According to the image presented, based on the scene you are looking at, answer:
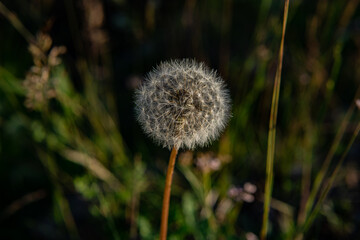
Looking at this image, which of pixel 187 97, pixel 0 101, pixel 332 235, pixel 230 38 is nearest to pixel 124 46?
pixel 230 38

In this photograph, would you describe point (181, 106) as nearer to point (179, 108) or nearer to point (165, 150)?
point (179, 108)

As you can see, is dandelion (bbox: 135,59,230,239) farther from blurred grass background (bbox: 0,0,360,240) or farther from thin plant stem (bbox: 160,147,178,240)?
blurred grass background (bbox: 0,0,360,240)

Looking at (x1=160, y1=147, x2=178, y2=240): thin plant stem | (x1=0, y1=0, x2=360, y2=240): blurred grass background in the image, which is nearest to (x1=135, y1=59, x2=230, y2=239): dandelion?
(x1=160, y1=147, x2=178, y2=240): thin plant stem

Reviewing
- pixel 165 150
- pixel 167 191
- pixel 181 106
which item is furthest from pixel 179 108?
pixel 165 150

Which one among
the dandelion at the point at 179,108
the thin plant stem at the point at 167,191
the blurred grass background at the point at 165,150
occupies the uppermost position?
the blurred grass background at the point at 165,150

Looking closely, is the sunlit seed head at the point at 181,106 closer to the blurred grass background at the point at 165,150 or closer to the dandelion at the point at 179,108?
the dandelion at the point at 179,108

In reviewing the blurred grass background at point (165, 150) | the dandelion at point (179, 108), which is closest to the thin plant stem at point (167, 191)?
the dandelion at point (179, 108)

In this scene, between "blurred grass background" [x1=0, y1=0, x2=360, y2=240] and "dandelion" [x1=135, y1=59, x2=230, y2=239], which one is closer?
"dandelion" [x1=135, y1=59, x2=230, y2=239]

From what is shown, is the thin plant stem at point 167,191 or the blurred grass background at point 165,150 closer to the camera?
the thin plant stem at point 167,191
